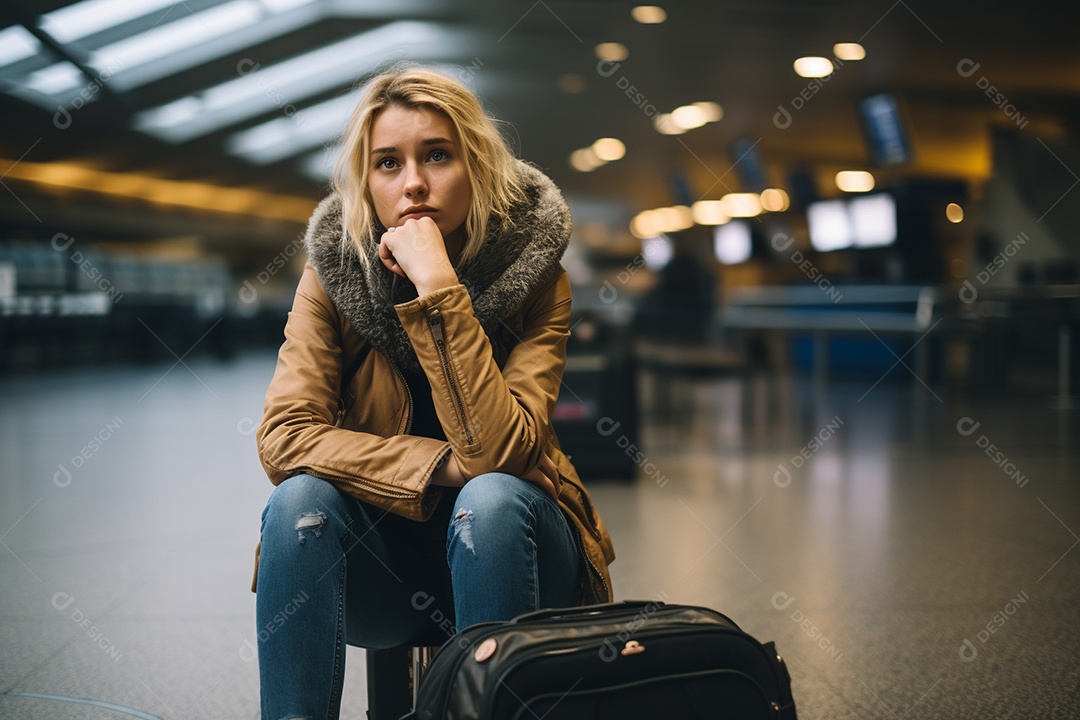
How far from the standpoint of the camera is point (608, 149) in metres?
A: 15.7

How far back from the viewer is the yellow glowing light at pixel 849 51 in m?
8.23

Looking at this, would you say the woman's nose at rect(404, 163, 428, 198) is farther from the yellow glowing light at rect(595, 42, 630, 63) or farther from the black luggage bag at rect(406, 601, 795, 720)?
the yellow glowing light at rect(595, 42, 630, 63)

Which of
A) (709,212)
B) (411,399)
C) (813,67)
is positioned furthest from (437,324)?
(709,212)

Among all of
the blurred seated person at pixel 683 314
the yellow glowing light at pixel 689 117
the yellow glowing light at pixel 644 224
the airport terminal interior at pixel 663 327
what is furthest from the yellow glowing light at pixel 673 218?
the blurred seated person at pixel 683 314

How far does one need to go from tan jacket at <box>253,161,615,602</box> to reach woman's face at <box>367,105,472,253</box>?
3.9 inches

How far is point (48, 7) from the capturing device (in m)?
5.93

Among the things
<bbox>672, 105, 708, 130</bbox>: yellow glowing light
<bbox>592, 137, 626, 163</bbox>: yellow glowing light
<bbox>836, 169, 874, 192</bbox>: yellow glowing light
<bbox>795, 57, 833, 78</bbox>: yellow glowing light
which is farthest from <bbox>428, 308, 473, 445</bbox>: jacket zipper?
<bbox>836, 169, 874, 192</bbox>: yellow glowing light

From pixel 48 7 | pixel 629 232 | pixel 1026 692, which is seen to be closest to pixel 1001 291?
pixel 1026 692

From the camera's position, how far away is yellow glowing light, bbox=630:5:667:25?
24.0ft

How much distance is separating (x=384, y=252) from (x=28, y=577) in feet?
6.71

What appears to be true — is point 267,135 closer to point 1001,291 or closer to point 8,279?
point 8,279

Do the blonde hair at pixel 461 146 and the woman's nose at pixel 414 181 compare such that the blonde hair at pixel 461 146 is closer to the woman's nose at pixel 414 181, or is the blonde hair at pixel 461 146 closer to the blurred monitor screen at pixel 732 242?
the woman's nose at pixel 414 181

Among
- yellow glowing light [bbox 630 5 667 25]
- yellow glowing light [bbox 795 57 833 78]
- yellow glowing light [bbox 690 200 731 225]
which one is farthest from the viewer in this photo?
yellow glowing light [bbox 690 200 731 225]

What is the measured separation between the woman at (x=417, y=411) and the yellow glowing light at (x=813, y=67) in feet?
27.2
